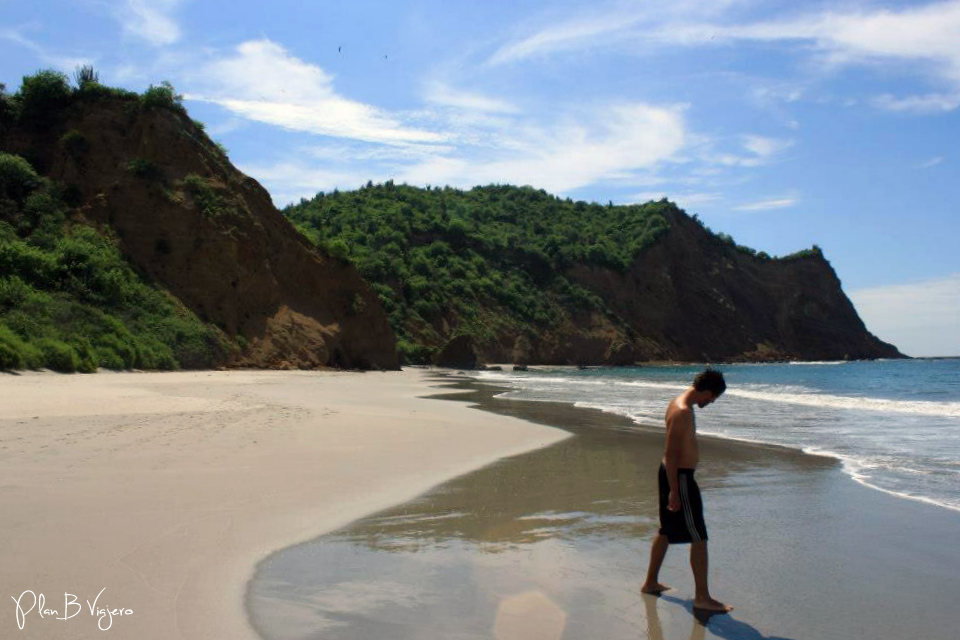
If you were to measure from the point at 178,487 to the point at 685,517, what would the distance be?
4163 mm

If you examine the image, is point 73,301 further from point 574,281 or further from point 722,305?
point 722,305

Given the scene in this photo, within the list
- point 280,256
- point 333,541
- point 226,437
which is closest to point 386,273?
point 280,256

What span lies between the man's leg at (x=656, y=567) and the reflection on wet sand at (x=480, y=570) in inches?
3.7

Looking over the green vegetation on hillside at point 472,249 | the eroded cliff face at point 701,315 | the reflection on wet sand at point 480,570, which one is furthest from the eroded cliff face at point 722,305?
the reflection on wet sand at point 480,570

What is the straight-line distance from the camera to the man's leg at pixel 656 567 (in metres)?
4.75

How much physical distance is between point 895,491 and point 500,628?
19.6 ft

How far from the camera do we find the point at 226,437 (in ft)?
30.8

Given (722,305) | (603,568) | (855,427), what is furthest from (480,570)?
(722,305)

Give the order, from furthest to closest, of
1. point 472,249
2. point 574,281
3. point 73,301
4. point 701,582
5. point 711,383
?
point 574,281
point 472,249
point 73,301
point 711,383
point 701,582

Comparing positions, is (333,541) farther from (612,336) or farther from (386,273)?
(612,336)

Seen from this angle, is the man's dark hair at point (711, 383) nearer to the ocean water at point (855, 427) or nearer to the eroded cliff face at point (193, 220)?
the ocean water at point (855, 427)

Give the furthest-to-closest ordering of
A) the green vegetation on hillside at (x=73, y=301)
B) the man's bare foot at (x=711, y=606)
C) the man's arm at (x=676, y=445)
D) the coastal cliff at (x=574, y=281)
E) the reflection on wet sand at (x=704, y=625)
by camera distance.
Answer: the coastal cliff at (x=574, y=281) → the green vegetation on hillside at (x=73, y=301) → the man's arm at (x=676, y=445) → the man's bare foot at (x=711, y=606) → the reflection on wet sand at (x=704, y=625)

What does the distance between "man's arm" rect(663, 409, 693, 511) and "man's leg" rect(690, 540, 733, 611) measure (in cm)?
27

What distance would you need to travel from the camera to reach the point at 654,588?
4.75 m
